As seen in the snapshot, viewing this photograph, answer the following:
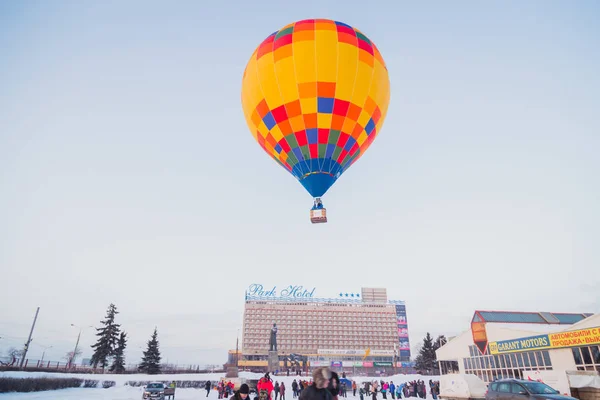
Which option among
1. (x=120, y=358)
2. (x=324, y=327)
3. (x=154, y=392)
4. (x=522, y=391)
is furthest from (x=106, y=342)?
(x=324, y=327)

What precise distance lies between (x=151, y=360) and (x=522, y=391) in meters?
54.8

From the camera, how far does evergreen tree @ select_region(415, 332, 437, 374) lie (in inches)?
2746

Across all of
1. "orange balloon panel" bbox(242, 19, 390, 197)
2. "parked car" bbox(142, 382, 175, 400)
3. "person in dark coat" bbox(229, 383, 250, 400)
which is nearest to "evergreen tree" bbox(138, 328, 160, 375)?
"parked car" bbox(142, 382, 175, 400)

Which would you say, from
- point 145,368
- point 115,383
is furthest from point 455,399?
point 145,368

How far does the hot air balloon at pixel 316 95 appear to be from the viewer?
48.1ft

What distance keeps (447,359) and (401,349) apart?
104 metres

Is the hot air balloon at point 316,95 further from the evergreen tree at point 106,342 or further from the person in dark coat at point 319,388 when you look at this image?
the evergreen tree at point 106,342

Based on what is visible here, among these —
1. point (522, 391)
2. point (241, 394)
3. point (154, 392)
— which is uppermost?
point (241, 394)

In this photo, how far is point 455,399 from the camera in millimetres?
19953

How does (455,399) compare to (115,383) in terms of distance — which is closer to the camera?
(455,399)

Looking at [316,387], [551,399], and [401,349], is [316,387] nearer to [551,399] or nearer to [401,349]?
[551,399]

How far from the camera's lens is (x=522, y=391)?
475 inches

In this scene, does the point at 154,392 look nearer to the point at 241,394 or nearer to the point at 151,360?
the point at 241,394

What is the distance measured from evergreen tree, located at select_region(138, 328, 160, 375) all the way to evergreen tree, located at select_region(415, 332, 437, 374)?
50.8 metres
